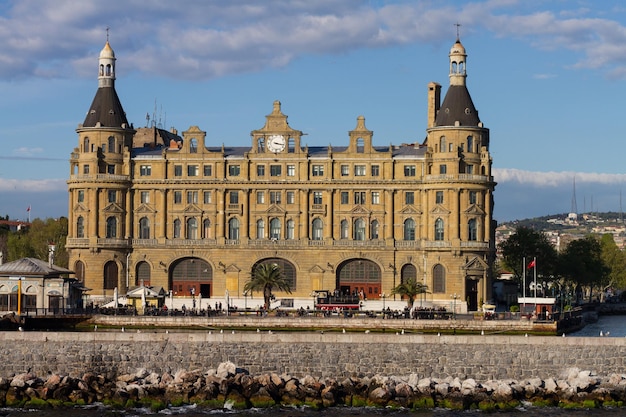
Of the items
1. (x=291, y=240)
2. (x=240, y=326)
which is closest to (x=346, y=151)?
(x=291, y=240)

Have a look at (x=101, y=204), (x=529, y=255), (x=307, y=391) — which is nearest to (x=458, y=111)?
(x=529, y=255)

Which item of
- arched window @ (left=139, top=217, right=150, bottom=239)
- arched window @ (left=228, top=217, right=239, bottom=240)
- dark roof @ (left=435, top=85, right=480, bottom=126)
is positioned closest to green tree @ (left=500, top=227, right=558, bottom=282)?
dark roof @ (left=435, top=85, right=480, bottom=126)

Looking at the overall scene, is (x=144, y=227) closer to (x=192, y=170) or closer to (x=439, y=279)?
(x=192, y=170)

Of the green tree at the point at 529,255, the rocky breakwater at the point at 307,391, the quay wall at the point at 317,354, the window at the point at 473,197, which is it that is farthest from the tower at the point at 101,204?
the rocky breakwater at the point at 307,391

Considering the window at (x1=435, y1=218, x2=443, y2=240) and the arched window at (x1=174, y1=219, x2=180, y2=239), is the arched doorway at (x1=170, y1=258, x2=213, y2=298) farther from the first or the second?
the window at (x1=435, y1=218, x2=443, y2=240)

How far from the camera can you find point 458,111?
451 feet

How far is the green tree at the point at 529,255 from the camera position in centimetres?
15914

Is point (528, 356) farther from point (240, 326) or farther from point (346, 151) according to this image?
point (346, 151)

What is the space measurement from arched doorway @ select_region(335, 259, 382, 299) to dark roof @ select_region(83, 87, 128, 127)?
2663cm

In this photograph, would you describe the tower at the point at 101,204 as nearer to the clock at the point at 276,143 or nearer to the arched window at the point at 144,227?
the arched window at the point at 144,227

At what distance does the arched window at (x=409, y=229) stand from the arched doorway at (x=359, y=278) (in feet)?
13.7

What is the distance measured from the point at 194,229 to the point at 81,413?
6348 cm

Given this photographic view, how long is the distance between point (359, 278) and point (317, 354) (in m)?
54.0

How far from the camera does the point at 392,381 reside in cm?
8144
